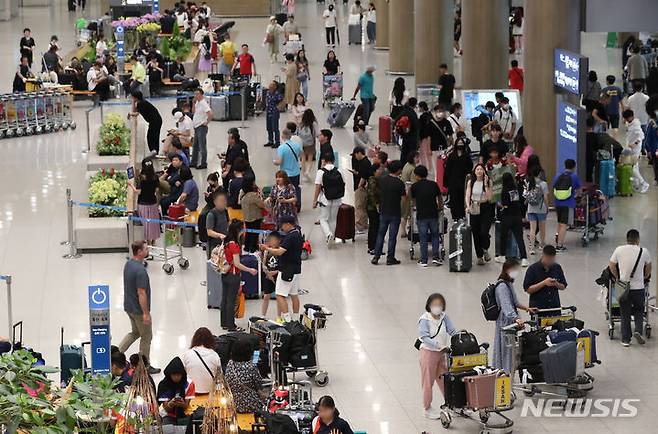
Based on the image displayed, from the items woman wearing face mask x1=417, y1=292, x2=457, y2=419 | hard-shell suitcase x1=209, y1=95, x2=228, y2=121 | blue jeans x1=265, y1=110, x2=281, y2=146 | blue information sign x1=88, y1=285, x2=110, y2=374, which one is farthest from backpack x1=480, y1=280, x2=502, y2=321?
hard-shell suitcase x1=209, y1=95, x2=228, y2=121

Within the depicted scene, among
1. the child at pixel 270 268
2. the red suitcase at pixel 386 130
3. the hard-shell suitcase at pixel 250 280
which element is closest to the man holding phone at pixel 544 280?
the child at pixel 270 268

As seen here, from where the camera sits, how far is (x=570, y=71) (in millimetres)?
21734

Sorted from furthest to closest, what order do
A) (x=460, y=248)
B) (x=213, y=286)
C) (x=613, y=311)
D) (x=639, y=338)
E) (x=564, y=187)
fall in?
(x=564, y=187) < (x=460, y=248) < (x=213, y=286) < (x=613, y=311) < (x=639, y=338)

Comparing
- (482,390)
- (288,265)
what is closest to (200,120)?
(288,265)

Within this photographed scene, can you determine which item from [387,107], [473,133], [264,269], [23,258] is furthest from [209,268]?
[387,107]

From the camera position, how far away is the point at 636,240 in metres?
16.2

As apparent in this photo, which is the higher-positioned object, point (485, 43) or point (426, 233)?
point (485, 43)

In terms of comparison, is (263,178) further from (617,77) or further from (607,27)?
(617,77)

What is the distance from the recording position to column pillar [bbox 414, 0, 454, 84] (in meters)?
35.5

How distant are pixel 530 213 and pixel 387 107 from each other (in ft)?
48.1

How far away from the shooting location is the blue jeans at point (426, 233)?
1955 cm

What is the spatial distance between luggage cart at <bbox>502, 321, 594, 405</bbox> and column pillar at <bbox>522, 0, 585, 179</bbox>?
28.0ft

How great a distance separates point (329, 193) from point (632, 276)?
583cm

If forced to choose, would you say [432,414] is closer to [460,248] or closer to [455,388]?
[455,388]
